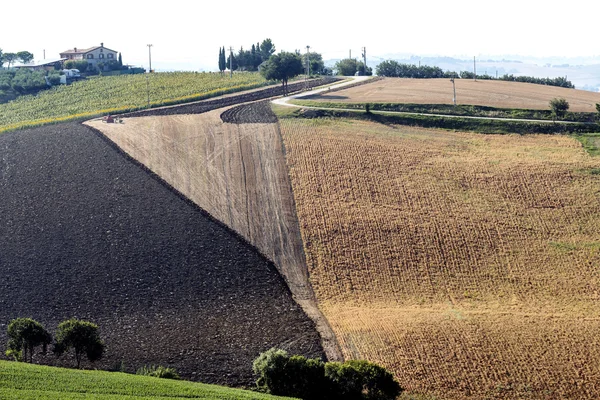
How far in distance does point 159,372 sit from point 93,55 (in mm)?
111250

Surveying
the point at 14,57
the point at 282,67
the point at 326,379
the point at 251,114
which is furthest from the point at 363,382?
the point at 14,57

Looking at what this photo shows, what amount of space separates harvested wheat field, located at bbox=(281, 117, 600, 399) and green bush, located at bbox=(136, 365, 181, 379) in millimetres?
8263

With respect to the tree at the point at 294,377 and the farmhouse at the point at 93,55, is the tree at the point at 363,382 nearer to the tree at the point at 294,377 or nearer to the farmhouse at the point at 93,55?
the tree at the point at 294,377

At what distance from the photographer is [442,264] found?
45.0 metres

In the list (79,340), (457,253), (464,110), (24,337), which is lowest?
(79,340)

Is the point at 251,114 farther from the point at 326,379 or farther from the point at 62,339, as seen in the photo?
the point at 326,379

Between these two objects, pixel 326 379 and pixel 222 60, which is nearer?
pixel 326 379

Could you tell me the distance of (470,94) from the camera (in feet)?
282

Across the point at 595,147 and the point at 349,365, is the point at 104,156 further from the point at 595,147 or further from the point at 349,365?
the point at 595,147

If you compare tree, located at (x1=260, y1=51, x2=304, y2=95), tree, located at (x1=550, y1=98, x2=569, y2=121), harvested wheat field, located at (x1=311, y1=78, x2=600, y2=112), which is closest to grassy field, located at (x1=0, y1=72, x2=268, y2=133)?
tree, located at (x1=260, y1=51, x2=304, y2=95)

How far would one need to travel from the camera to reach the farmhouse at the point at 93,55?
131 metres

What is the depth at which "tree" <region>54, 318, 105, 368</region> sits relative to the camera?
108 feet

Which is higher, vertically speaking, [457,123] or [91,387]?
[457,123]

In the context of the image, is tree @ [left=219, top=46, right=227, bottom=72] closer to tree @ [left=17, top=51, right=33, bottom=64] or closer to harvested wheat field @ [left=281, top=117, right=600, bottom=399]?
tree @ [left=17, top=51, right=33, bottom=64]
